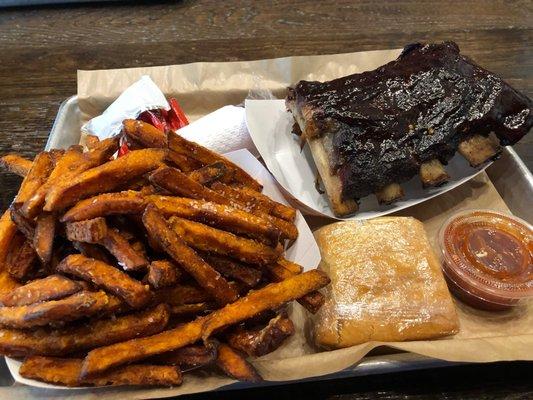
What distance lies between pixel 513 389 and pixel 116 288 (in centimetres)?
164

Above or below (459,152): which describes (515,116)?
above

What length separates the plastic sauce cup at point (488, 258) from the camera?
220 cm

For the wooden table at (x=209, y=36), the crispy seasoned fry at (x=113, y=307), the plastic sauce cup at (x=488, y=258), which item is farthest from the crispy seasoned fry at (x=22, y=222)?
the plastic sauce cup at (x=488, y=258)

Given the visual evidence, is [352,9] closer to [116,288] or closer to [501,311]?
[501,311]

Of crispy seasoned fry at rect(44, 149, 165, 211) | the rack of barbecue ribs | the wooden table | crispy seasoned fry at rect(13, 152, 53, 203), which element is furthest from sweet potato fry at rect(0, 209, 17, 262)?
the rack of barbecue ribs

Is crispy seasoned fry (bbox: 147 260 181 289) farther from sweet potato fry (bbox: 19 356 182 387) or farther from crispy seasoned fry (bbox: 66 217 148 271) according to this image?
sweet potato fry (bbox: 19 356 182 387)

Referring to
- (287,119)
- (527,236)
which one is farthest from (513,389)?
(287,119)

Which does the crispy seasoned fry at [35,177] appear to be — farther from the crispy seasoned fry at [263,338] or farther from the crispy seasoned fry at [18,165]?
the crispy seasoned fry at [263,338]

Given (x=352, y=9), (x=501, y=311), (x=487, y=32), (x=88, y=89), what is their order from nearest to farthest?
(x=501, y=311)
(x=88, y=89)
(x=487, y=32)
(x=352, y=9)

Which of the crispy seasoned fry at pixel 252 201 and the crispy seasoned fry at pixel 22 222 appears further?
the crispy seasoned fry at pixel 252 201

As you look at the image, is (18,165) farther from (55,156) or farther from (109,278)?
(109,278)

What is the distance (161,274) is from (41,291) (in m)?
0.42

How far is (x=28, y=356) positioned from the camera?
173 centimetres

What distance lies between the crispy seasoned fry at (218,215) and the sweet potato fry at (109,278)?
283 millimetres
